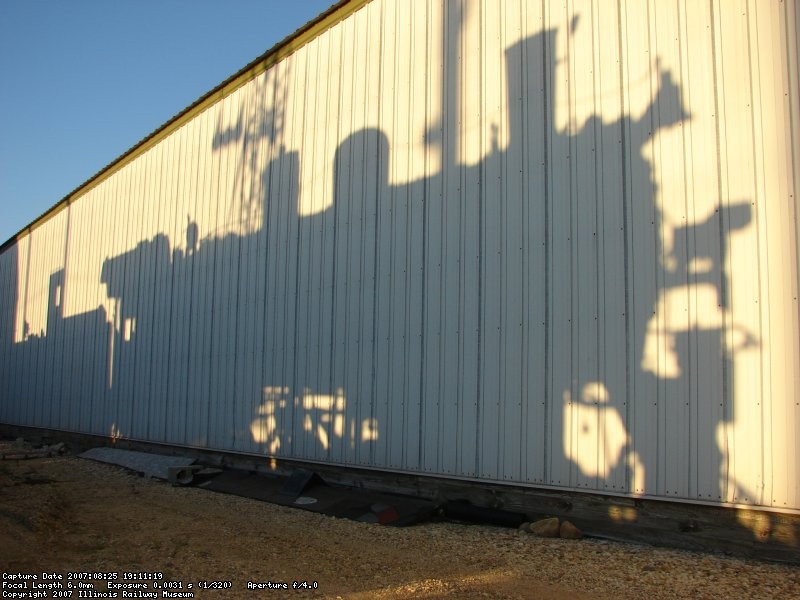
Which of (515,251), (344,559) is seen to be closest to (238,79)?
(515,251)

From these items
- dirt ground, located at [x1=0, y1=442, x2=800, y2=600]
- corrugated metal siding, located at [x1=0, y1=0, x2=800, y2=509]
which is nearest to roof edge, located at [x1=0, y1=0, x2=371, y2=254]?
corrugated metal siding, located at [x1=0, y1=0, x2=800, y2=509]

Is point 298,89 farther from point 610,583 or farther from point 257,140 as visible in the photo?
point 610,583

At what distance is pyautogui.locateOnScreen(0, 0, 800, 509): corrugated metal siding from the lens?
6.36 meters

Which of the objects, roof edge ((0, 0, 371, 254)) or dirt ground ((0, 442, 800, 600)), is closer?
dirt ground ((0, 442, 800, 600))

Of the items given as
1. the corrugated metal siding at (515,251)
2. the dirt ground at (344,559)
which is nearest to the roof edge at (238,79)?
the corrugated metal siding at (515,251)

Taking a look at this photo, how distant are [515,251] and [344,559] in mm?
4008

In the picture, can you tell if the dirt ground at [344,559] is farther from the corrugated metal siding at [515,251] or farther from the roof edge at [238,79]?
the roof edge at [238,79]

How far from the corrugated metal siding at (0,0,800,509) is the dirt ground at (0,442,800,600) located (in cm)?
88

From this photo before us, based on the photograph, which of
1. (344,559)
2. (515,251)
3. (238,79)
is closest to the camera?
(344,559)

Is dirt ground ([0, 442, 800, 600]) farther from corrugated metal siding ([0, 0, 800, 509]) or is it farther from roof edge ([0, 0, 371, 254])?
roof edge ([0, 0, 371, 254])

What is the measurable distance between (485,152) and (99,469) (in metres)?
11.1

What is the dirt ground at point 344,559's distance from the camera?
5.29 metres

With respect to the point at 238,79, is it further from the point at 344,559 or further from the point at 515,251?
the point at 344,559

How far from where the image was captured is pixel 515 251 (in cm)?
809
